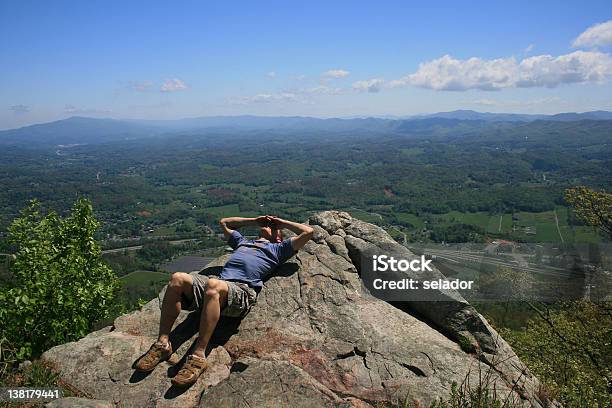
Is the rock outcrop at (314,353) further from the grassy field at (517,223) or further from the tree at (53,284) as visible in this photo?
the grassy field at (517,223)

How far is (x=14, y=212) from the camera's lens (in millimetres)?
117938

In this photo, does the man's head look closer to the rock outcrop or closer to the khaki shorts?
the rock outcrop

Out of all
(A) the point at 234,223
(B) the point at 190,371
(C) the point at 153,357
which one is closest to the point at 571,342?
(A) the point at 234,223

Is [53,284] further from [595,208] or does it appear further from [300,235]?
[595,208]

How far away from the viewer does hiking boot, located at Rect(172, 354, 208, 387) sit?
5723 mm

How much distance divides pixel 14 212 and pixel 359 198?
11096 centimetres

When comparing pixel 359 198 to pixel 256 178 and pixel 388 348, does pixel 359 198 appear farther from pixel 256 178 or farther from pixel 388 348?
pixel 388 348

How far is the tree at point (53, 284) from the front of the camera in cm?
852

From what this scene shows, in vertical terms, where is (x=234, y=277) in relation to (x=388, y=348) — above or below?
above

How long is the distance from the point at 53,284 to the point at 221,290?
16.7 feet

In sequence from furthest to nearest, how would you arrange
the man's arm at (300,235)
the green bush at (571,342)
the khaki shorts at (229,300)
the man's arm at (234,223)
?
1. the green bush at (571,342)
2. the man's arm at (234,223)
3. the man's arm at (300,235)
4. the khaki shorts at (229,300)

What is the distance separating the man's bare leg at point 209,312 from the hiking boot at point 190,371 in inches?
4.6

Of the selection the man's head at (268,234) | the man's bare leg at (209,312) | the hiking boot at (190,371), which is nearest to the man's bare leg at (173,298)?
the man's bare leg at (209,312)

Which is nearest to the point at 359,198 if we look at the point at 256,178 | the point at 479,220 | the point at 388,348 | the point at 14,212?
the point at 479,220
